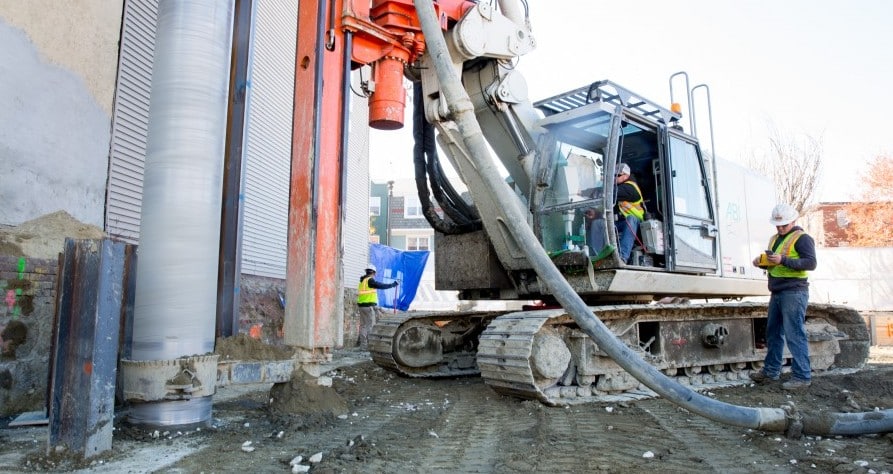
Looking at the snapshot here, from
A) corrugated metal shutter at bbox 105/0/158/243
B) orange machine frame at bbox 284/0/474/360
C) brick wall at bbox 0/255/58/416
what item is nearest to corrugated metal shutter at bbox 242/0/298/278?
corrugated metal shutter at bbox 105/0/158/243

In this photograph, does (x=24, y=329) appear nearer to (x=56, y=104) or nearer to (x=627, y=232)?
(x=56, y=104)

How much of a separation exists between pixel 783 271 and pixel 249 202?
273 inches

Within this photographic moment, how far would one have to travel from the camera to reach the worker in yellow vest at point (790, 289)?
6168 mm

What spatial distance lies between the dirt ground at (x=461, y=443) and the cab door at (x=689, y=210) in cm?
173

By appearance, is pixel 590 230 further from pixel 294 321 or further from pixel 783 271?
pixel 294 321

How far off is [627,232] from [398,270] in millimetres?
11224

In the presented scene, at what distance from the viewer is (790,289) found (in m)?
6.29

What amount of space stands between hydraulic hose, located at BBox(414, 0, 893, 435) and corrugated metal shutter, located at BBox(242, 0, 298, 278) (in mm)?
4948

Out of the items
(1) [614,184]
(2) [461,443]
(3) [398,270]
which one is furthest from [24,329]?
(3) [398,270]

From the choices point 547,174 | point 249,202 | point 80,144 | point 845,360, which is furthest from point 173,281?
point 845,360

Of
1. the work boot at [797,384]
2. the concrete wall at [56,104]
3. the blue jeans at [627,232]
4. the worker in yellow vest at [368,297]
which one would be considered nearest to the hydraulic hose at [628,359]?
the blue jeans at [627,232]

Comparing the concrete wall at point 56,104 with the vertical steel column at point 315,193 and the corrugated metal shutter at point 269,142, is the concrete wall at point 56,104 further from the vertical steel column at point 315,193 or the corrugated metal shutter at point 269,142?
the corrugated metal shutter at point 269,142

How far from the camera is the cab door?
6.49 m

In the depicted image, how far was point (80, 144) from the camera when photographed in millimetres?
5238
